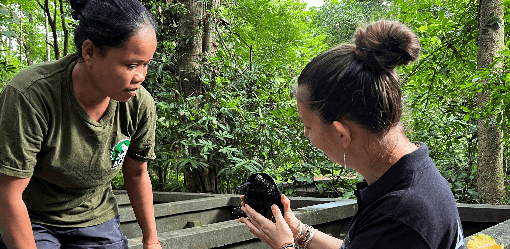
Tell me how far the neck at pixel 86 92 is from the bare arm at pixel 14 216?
15.8 inches

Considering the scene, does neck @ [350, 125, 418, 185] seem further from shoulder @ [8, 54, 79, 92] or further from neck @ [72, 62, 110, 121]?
shoulder @ [8, 54, 79, 92]

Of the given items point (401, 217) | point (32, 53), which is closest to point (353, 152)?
point (401, 217)

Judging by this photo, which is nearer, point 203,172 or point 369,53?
point 369,53

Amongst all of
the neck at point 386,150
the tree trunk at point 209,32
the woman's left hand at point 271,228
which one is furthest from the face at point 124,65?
the tree trunk at point 209,32

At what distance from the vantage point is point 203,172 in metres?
6.13

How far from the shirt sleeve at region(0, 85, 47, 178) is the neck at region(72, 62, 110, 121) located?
0.23 m

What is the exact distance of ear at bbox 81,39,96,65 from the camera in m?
1.87

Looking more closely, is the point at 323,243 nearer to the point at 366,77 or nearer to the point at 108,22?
the point at 366,77

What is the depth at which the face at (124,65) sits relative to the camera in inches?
72.9

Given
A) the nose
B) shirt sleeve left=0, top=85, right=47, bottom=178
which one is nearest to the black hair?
the nose

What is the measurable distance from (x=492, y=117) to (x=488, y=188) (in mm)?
897

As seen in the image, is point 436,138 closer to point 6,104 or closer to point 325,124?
point 325,124

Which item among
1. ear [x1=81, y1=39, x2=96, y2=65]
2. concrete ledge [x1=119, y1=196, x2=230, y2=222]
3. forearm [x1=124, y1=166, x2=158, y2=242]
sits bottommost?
concrete ledge [x1=119, y1=196, x2=230, y2=222]

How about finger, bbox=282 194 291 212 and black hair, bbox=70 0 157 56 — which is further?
finger, bbox=282 194 291 212
